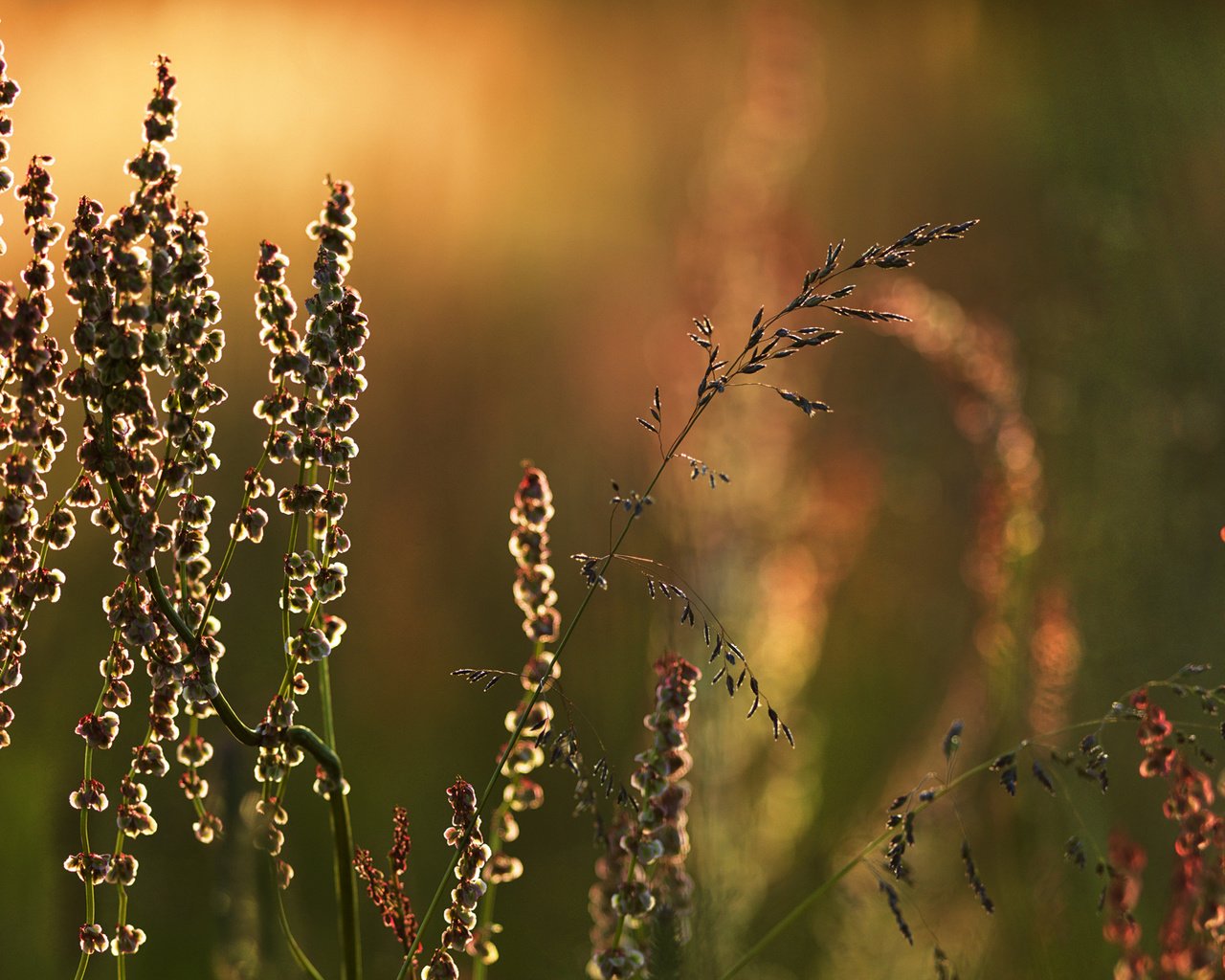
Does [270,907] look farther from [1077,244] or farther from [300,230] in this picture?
[300,230]

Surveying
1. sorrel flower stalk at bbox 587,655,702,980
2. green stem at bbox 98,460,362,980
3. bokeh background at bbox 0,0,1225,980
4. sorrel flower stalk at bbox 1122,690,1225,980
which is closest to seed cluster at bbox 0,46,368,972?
green stem at bbox 98,460,362,980

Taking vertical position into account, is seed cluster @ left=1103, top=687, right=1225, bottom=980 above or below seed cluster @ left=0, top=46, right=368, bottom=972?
below

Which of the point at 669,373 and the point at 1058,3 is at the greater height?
the point at 1058,3

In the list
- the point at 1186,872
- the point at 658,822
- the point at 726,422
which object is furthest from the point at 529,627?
the point at 726,422

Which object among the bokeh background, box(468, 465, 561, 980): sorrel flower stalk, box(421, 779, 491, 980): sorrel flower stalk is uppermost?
the bokeh background

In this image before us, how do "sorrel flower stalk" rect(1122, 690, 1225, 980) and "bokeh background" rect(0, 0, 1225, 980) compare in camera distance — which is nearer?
"sorrel flower stalk" rect(1122, 690, 1225, 980)

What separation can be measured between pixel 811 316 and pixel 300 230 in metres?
1.94

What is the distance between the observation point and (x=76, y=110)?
178 inches

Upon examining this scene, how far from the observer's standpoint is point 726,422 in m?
3.16

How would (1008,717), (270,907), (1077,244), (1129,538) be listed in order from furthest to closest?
1. (1077,244)
2. (1129,538)
3. (1008,717)
4. (270,907)

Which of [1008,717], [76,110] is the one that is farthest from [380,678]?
[76,110]

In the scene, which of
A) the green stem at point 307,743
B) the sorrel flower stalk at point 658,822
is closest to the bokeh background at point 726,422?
the green stem at point 307,743

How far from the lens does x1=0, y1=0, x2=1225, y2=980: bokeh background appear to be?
8.42 feet

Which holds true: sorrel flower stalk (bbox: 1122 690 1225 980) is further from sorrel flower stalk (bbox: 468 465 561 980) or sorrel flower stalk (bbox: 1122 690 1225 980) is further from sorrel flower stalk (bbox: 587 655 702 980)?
sorrel flower stalk (bbox: 468 465 561 980)
